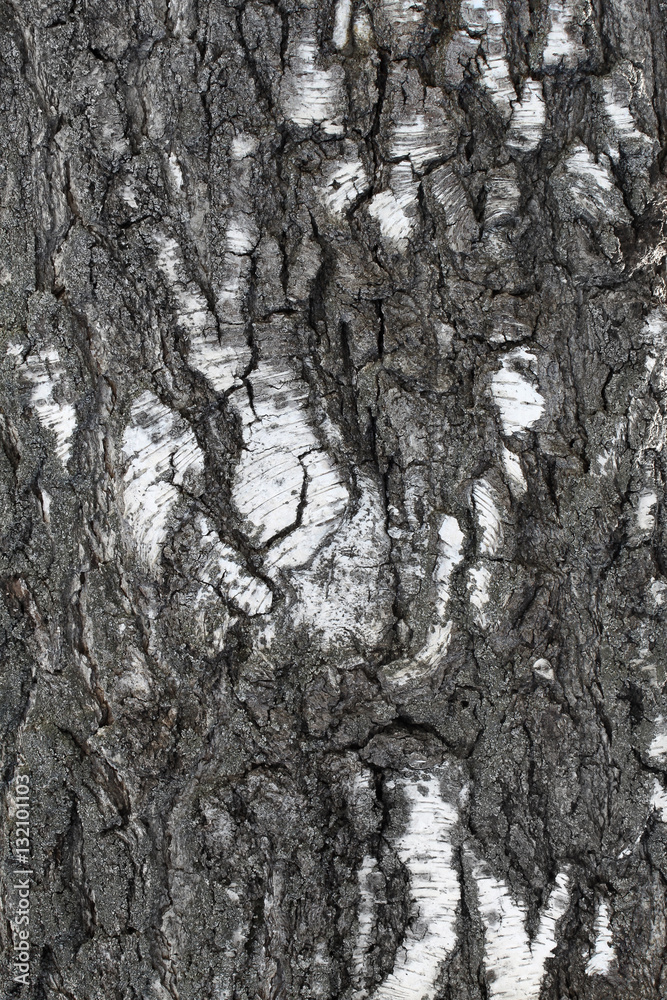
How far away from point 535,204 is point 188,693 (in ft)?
3.57

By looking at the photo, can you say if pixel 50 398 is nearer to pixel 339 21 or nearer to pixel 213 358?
pixel 213 358

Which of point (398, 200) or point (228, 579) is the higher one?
point (398, 200)

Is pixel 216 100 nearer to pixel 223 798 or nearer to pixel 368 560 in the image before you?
pixel 368 560

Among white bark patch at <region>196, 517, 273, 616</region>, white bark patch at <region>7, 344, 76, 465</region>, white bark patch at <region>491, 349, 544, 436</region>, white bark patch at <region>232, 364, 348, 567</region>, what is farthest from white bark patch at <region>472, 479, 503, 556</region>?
white bark patch at <region>7, 344, 76, 465</region>

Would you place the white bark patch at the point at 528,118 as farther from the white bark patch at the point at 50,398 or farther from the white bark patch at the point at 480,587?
the white bark patch at the point at 50,398

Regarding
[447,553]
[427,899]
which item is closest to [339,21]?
[447,553]

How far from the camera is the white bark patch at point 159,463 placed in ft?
3.97

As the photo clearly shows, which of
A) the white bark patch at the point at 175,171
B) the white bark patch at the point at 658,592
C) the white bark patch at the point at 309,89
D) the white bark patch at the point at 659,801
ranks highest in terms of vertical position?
the white bark patch at the point at 309,89

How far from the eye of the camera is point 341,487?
1.22 m

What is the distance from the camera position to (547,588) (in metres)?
1.24

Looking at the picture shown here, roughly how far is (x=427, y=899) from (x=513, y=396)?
36.3 inches

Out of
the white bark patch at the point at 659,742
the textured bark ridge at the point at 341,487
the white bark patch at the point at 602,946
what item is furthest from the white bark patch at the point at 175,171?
the white bark patch at the point at 602,946

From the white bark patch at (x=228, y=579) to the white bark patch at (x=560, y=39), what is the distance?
1.04 metres

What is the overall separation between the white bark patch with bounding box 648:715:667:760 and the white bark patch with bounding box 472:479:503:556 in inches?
17.5
